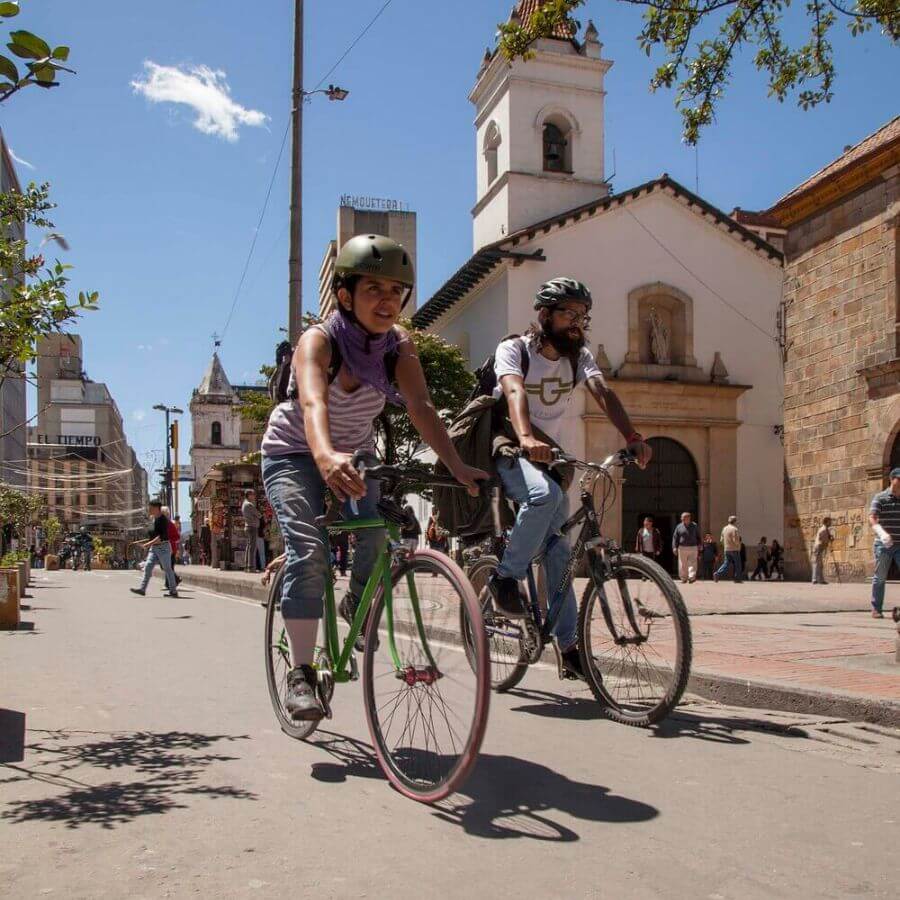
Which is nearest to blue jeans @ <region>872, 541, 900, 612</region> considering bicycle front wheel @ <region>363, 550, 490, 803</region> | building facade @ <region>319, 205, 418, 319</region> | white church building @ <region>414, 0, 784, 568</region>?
bicycle front wheel @ <region>363, 550, 490, 803</region>

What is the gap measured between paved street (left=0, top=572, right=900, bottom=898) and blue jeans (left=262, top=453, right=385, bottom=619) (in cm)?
60

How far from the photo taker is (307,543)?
356 centimetres

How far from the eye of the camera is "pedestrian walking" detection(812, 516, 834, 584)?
1959 cm

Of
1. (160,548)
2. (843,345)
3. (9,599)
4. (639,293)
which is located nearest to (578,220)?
(639,293)

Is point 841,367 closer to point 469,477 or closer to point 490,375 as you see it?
point 490,375

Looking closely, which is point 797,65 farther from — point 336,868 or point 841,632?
point 336,868

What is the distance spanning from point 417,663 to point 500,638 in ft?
5.35

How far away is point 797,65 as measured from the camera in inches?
283

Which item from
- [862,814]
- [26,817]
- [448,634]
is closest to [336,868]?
[448,634]

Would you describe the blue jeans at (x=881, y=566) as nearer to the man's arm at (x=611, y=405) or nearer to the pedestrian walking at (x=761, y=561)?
the man's arm at (x=611, y=405)

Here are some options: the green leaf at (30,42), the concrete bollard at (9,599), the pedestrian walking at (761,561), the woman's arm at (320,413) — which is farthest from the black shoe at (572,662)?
the pedestrian walking at (761,561)

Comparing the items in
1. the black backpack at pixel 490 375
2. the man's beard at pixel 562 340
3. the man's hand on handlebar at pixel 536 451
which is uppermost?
the man's beard at pixel 562 340

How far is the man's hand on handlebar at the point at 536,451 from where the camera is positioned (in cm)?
424

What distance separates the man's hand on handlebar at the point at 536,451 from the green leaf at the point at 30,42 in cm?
231
